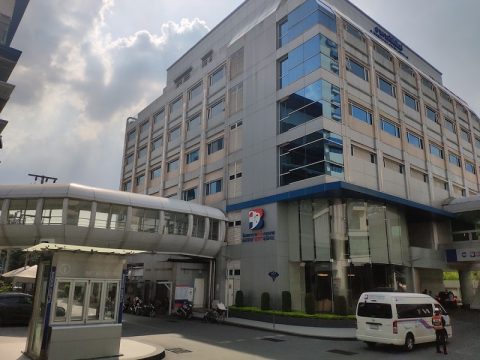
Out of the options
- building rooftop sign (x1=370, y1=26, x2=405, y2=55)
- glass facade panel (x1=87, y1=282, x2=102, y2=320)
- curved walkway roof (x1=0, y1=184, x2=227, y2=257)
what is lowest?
glass facade panel (x1=87, y1=282, x2=102, y2=320)

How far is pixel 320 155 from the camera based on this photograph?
1098 inches

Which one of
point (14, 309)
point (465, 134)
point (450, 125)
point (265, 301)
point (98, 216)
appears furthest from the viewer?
point (465, 134)

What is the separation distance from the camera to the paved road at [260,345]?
48.0ft

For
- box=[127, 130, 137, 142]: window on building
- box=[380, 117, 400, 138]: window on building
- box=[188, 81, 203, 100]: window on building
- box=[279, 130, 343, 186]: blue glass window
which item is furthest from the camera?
box=[127, 130, 137, 142]: window on building

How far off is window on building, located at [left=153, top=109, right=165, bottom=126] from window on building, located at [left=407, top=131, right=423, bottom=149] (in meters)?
30.4

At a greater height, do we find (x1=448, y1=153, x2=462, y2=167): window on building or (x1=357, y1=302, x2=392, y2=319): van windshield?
(x1=448, y1=153, x2=462, y2=167): window on building

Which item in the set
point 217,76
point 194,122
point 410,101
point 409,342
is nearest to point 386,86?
point 410,101

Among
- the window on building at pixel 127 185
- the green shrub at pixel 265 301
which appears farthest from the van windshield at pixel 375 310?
the window on building at pixel 127 185

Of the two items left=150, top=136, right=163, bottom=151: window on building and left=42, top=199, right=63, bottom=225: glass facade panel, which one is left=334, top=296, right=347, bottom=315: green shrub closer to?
left=42, top=199, right=63, bottom=225: glass facade panel

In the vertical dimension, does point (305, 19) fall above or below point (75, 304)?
above

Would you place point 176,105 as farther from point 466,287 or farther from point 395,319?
point 395,319

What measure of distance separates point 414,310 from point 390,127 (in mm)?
22133

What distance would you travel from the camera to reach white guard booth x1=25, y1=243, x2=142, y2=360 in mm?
12102

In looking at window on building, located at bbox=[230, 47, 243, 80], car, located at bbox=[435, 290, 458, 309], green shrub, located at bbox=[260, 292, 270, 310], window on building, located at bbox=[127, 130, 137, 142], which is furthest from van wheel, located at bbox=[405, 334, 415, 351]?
window on building, located at bbox=[127, 130, 137, 142]
